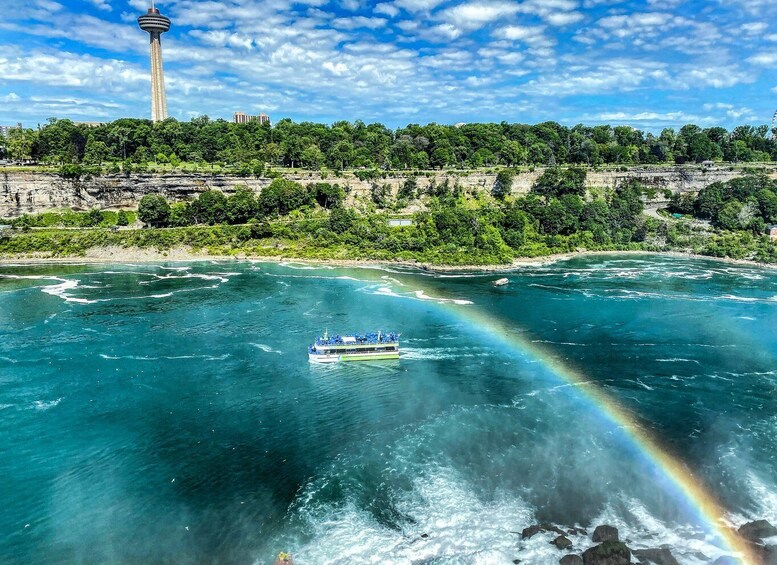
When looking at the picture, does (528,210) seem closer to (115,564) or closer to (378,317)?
(378,317)

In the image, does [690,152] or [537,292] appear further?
[690,152]

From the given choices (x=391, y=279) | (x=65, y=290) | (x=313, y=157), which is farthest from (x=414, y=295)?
(x=313, y=157)

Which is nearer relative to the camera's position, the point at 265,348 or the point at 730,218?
the point at 265,348

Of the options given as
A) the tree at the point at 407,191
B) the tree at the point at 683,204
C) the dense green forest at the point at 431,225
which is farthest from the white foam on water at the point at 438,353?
the tree at the point at 683,204

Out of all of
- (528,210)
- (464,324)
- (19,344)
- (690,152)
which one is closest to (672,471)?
(464,324)

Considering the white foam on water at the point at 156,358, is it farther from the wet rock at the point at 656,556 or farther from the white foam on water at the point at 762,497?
the white foam on water at the point at 762,497

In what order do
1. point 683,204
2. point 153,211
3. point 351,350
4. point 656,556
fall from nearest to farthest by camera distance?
point 656,556
point 351,350
point 153,211
point 683,204

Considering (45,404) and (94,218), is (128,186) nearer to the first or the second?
(94,218)

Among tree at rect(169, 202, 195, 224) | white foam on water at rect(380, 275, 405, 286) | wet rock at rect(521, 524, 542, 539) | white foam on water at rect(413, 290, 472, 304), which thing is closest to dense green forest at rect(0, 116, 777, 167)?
tree at rect(169, 202, 195, 224)
